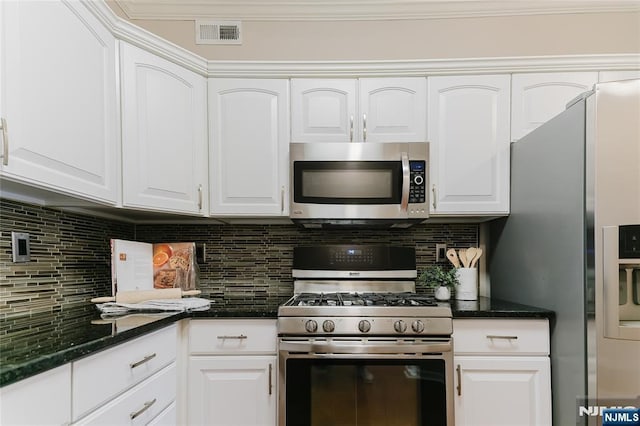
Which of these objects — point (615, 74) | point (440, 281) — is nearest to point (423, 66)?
point (615, 74)

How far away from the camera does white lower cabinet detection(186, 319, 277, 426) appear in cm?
164

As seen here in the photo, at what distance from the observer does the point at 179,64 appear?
1854 millimetres

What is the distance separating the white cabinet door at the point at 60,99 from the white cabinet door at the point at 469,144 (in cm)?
152

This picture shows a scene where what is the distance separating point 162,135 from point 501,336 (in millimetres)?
1799

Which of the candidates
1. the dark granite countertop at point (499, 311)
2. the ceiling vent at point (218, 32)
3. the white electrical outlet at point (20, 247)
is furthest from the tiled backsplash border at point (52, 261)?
the dark granite countertop at point (499, 311)

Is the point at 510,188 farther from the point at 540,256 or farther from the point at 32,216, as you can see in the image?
the point at 32,216

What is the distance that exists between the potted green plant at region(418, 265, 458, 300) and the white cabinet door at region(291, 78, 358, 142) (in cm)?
86

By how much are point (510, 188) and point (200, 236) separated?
1783mm

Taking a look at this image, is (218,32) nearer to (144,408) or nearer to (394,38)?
(394,38)

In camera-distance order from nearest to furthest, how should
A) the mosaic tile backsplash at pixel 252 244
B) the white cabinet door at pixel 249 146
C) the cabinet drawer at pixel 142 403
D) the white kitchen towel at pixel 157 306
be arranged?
the cabinet drawer at pixel 142 403, the white kitchen towel at pixel 157 306, the white cabinet door at pixel 249 146, the mosaic tile backsplash at pixel 252 244

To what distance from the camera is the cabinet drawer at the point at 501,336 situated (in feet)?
5.35

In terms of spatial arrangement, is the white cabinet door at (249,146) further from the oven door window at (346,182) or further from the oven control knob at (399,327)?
the oven control knob at (399,327)

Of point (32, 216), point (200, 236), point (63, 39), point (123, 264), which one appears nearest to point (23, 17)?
point (63, 39)

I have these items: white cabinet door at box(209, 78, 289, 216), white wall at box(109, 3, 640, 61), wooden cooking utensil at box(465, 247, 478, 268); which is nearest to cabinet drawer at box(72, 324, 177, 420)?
white cabinet door at box(209, 78, 289, 216)
